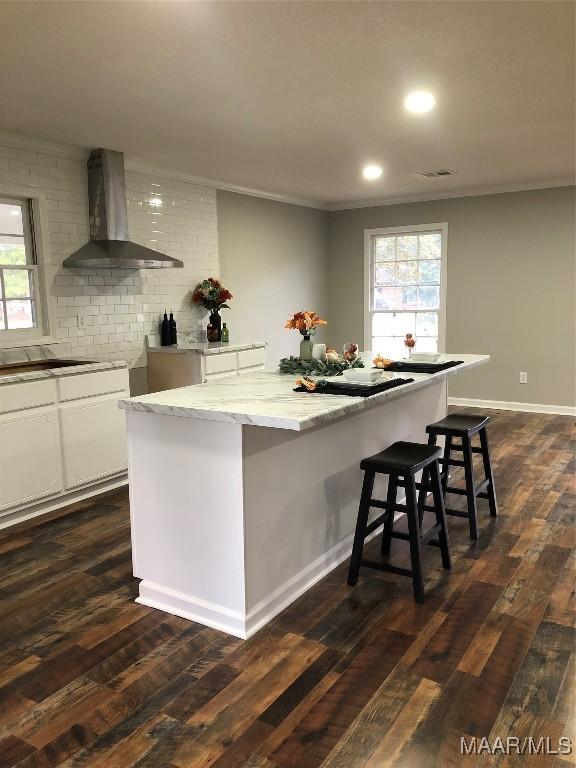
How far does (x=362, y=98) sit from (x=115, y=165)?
7.03 ft

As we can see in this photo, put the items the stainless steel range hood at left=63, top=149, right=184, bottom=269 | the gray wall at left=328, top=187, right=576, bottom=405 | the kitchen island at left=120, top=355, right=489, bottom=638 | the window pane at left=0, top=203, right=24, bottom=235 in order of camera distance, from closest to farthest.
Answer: the kitchen island at left=120, top=355, right=489, bottom=638 → the window pane at left=0, top=203, right=24, bottom=235 → the stainless steel range hood at left=63, top=149, right=184, bottom=269 → the gray wall at left=328, top=187, right=576, bottom=405

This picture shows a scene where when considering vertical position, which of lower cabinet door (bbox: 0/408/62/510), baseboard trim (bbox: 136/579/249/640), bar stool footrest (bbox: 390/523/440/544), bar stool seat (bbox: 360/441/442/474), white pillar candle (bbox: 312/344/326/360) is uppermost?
white pillar candle (bbox: 312/344/326/360)

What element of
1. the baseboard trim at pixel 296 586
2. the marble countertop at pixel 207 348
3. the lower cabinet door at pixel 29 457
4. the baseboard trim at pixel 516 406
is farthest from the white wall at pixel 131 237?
the baseboard trim at pixel 516 406

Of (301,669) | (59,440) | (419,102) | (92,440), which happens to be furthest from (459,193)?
(301,669)

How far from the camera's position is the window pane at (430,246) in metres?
7.23

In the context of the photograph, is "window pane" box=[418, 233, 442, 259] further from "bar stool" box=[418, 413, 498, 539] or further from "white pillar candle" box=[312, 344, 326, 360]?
"white pillar candle" box=[312, 344, 326, 360]

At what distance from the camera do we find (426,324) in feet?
24.5

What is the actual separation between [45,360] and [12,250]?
826 mm

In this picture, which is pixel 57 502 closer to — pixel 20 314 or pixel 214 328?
pixel 20 314

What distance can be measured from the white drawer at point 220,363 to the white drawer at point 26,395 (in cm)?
147

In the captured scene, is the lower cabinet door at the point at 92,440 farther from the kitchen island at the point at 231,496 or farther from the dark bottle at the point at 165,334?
the kitchen island at the point at 231,496

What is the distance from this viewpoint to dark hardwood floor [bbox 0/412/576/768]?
1.88 meters

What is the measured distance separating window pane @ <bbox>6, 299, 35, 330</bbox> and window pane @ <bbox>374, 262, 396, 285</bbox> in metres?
4.46

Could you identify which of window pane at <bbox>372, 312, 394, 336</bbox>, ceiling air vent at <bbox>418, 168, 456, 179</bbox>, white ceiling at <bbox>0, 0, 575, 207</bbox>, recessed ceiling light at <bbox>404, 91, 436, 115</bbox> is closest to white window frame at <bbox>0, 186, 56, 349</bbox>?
white ceiling at <bbox>0, 0, 575, 207</bbox>
